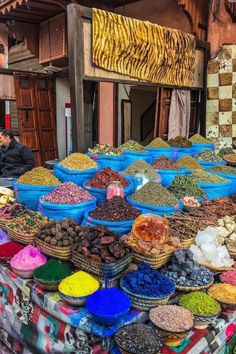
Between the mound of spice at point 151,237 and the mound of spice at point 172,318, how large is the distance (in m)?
0.40

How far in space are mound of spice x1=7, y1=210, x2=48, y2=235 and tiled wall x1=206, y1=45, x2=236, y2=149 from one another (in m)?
4.02

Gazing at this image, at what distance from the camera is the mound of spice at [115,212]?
236 cm

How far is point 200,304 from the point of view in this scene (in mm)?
1792

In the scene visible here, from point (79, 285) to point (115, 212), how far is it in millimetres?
673

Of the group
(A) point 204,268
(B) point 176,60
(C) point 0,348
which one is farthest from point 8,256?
(B) point 176,60

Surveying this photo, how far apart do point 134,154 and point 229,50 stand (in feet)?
9.54

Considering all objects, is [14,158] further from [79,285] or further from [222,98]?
[222,98]

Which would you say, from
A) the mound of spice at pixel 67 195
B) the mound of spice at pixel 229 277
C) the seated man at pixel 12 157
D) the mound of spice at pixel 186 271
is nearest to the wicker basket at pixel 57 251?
the mound of spice at pixel 67 195

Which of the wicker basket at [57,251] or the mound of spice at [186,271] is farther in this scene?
the wicker basket at [57,251]

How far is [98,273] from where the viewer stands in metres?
1.90

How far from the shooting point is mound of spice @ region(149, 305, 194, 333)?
158cm

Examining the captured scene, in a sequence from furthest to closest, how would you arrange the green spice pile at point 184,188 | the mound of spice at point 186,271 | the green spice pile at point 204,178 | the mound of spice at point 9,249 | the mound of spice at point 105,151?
1. the mound of spice at point 105,151
2. the green spice pile at point 204,178
3. the green spice pile at point 184,188
4. the mound of spice at point 9,249
5. the mound of spice at point 186,271

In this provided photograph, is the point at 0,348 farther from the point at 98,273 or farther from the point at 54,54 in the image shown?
the point at 54,54

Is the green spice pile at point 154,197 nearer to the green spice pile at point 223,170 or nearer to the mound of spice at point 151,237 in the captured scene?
the mound of spice at point 151,237
